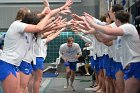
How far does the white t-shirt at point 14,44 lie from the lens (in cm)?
524

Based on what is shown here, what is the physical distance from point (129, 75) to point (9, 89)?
70.1 inches

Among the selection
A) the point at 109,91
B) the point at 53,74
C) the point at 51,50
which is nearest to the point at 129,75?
the point at 109,91

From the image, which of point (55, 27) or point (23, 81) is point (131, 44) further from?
point (23, 81)

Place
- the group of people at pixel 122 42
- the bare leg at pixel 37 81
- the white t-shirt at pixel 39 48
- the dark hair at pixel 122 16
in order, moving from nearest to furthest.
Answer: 1. the group of people at pixel 122 42
2. the dark hair at pixel 122 16
3. the white t-shirt at pixel 39 48
4. the bare leg at pixel 37 81

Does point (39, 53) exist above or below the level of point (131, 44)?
below

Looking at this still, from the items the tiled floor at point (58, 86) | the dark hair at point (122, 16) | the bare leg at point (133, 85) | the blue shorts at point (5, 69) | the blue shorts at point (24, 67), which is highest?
the dark hair at point (122, 16)

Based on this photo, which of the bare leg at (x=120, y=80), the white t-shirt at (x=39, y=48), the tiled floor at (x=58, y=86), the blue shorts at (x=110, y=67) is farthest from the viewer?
the tiled floor at (x=58, y=86)

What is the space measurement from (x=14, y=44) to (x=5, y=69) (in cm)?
40

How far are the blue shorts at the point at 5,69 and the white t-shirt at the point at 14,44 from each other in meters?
0.05

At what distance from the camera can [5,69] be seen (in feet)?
17.1

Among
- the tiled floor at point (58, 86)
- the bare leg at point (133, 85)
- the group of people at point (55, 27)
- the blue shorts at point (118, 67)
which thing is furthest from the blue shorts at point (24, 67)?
the tiled floor at point (58, 86)

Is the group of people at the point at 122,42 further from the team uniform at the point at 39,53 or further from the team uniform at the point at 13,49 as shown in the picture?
the team uniform at the point at 39,53

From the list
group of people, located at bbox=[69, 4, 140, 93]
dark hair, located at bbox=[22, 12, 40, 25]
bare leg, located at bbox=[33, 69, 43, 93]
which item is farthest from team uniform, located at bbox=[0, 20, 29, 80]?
bare leg, located at bbox=[33, 69, 43, 93]

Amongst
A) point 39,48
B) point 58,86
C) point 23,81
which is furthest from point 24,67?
point 58,86
